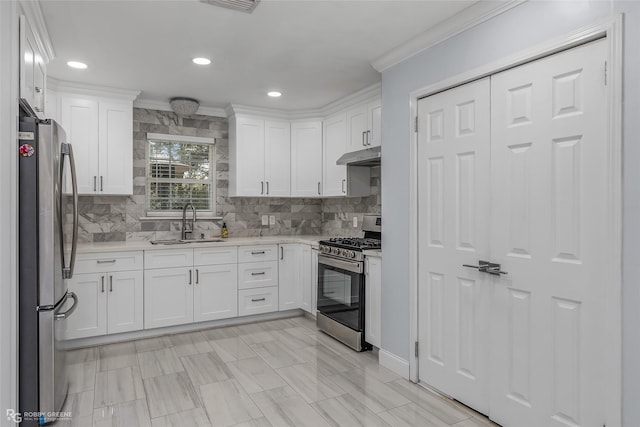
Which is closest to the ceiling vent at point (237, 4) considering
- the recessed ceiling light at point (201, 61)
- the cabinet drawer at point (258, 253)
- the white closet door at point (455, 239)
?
the recessed ceiling light at point (201, 61)

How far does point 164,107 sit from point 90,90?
819 mm

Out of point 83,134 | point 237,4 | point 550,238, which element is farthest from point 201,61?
point 550,238

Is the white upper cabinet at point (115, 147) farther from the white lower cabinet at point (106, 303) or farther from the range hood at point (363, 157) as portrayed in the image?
the range hood at point (363, 157)

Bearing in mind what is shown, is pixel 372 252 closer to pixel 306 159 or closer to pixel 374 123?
pixel 374 123

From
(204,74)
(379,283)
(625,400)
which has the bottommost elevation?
(625,400)

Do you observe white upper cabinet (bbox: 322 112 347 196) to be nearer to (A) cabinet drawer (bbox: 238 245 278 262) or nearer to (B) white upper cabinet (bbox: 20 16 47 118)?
(A) cabinet drawer (bbox: 238 245 278 262)

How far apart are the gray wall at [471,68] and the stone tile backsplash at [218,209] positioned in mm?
1259

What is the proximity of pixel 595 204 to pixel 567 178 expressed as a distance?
19 centimetres

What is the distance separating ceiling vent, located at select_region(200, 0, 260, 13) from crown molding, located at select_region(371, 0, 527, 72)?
45.6 inches

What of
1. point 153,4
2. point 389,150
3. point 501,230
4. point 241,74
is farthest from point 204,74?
point 501,230

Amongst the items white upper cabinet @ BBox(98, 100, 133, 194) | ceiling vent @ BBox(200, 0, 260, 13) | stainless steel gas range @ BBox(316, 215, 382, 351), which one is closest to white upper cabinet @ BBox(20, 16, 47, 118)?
ceiling vent @ BBox(200, 0, 260, 13)

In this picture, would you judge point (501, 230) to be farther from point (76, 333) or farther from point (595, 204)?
point (76, 333)

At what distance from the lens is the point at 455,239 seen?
2.64 meters

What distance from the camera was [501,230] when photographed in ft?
7.64
